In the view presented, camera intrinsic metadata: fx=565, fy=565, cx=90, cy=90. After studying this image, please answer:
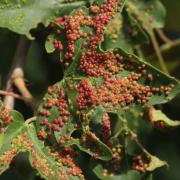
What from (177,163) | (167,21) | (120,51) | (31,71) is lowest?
(177,163)

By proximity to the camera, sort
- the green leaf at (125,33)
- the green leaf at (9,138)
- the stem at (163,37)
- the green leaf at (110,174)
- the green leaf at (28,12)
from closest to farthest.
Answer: the green leaf at (9,138) → the green leaf at (28,12) → the green leaf at (110,174) → the green leaf at (125,33) → the stem at (163,37)

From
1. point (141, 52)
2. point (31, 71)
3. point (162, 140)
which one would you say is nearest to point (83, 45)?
point (141, 52)

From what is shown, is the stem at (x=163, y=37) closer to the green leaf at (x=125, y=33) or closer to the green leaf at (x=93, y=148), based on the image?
the green leaf at (x=125, y=33)

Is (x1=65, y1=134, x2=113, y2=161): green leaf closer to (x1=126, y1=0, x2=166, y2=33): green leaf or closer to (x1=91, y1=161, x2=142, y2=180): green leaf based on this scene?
(x1=91, y1=161, x2=142, y2=180): green leaf

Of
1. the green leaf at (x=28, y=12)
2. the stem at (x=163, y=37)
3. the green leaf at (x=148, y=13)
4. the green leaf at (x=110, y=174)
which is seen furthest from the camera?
the stem at (x=163, y=37)

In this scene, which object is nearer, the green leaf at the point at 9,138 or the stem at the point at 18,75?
the green leaf at the point at 9,138

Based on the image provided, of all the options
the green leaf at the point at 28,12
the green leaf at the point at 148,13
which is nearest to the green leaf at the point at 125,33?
the green leaf at the point at 148,13

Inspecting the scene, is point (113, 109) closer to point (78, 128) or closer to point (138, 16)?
point (78, 128)

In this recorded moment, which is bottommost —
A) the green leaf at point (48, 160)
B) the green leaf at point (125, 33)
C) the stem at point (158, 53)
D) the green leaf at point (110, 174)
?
the green leaf at point (110, 174)
